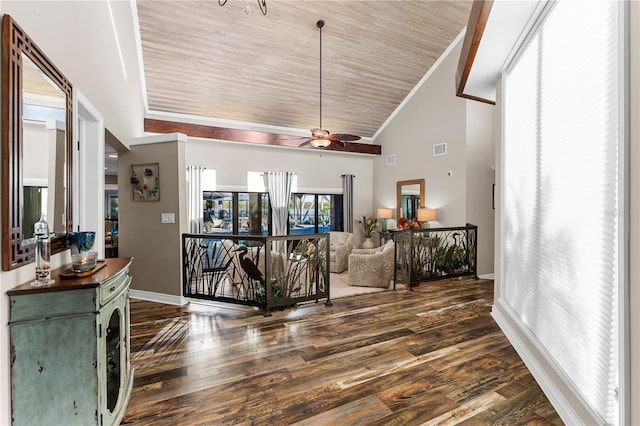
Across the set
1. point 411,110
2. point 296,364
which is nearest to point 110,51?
point 296,364

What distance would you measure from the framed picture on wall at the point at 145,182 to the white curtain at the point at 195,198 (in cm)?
205

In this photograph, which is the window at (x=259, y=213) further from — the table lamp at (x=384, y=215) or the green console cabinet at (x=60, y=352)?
the green console cabinet at (x=60, y=352)

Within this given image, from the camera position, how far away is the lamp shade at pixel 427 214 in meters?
6.20

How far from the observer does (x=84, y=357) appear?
1.45 meters

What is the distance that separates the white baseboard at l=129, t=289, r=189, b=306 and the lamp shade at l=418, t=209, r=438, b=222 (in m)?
4.72

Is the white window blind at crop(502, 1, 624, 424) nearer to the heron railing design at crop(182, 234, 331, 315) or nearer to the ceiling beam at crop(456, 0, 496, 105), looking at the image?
the ceiling beam at crop(456, 0, 496, 105)

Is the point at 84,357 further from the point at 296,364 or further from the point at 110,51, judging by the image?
the point at 110,51

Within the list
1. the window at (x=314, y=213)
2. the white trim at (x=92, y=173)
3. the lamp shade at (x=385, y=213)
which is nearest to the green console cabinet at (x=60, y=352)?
the white trim at (x=92, y=173)

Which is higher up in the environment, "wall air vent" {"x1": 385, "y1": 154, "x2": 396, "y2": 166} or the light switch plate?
"wall air vent" {"x1": 385, "y1": 154, "x2": 396, "y2": 166}

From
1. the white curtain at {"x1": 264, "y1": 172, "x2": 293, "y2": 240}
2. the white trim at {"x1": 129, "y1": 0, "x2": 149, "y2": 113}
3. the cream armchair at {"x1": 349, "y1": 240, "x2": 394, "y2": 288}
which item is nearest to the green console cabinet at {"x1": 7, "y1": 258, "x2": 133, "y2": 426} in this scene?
the cream armchair at {"x1": 349, "y1": 240, "x2": 394, "y2": 288}

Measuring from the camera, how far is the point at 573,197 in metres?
1.73

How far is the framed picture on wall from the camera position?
162 inches

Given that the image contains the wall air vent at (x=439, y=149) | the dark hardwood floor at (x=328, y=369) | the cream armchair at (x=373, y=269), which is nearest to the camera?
the dark hardwood floor at (x=328, y=369)

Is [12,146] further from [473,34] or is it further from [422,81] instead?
[422,81]
